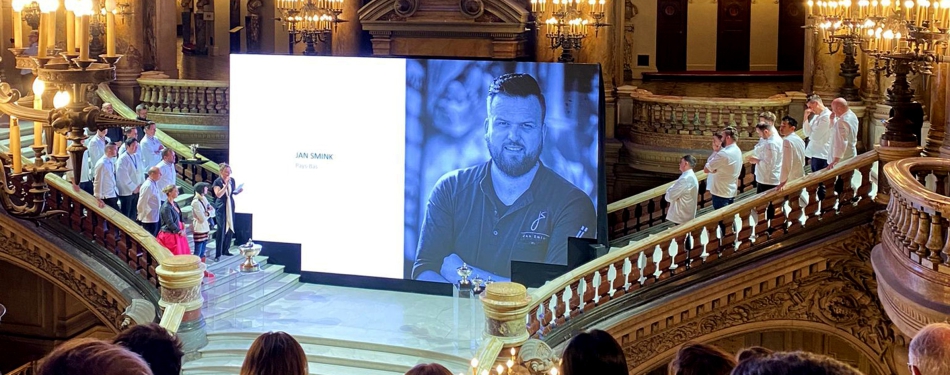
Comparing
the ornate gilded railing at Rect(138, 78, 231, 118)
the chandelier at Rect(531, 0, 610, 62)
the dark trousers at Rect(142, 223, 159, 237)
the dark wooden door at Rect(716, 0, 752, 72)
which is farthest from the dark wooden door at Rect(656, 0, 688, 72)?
the dark trousers at Rect(142, 223, 159, 237)

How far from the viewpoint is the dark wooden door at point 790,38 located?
24938 millimetres

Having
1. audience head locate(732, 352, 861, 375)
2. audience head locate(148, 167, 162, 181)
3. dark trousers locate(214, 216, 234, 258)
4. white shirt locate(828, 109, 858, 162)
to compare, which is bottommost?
dark trousers locate(214, 216, 234, 258)

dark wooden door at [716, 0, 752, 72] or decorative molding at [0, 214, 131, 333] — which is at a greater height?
dark wooden door at [716, 0, 752, 72]

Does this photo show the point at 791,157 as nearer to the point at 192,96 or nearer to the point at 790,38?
the point at 192,96

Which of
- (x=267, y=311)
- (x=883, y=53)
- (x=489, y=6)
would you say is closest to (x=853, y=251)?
(x=883, y=53)

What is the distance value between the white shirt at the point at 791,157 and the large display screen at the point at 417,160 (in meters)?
2.14

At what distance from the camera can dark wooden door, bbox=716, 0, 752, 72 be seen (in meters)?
25.3

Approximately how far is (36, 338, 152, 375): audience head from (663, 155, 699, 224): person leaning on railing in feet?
34.1

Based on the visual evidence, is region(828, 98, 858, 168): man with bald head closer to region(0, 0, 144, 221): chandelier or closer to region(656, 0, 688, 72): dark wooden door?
region(0, 0, 144, 221): chandelier

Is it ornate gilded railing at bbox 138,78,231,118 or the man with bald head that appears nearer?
the man with bald head

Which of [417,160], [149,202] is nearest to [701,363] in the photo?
[417,160]

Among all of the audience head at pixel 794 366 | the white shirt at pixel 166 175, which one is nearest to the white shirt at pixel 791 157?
the white shirt at pixel 166 175

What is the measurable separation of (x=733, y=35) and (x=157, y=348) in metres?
22.2

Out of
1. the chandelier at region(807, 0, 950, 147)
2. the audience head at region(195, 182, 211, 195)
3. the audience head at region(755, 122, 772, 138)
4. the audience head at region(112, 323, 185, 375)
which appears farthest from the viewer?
the audience head at region(195, 182, 211, 195)
